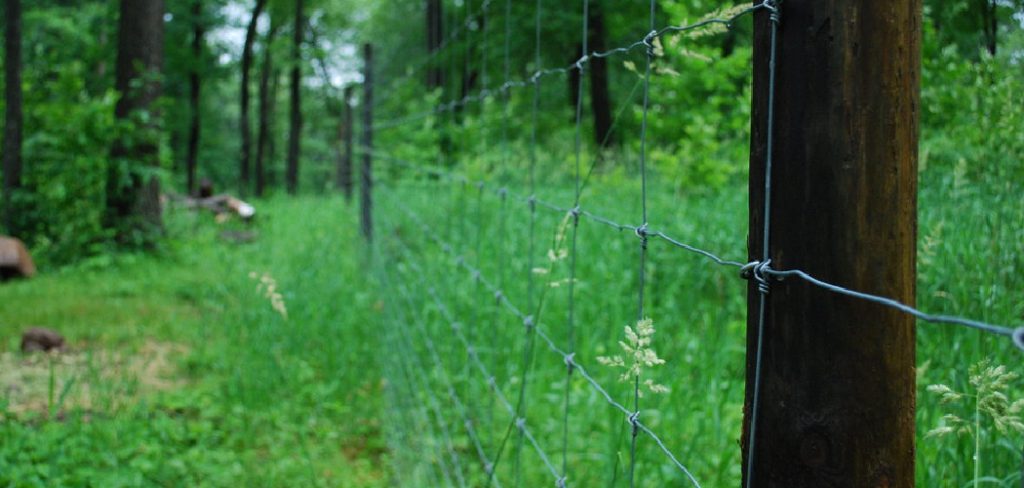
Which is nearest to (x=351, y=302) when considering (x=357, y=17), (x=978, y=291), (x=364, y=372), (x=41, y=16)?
(x=364, y=372)

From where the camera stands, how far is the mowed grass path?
3072 mm

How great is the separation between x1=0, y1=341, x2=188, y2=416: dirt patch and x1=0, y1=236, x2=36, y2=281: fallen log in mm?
2815

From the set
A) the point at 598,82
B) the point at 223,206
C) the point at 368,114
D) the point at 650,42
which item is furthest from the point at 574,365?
the point at 223,206

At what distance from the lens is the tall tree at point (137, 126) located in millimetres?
8266

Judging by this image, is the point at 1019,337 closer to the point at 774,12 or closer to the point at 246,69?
the point at 774,12

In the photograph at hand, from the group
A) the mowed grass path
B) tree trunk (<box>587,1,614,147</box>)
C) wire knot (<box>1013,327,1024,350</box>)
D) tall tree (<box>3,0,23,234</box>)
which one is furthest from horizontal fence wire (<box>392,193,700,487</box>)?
tree trunk (<box>587,1,614,147</box>)

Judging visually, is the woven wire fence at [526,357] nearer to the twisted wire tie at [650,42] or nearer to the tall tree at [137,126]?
the twisted wire tie at [650,42]

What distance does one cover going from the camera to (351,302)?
524 centimetres

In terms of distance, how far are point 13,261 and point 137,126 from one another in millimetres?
2032

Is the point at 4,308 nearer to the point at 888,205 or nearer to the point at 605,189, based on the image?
the point at 605,189

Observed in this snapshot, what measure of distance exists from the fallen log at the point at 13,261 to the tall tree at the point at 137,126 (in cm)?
118

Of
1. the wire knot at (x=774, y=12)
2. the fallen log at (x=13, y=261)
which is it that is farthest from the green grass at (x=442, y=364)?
the fallen log at (x=13, y=261)

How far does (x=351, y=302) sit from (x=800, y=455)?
463cm

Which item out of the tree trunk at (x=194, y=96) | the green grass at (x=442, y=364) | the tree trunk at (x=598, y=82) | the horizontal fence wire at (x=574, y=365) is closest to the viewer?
the horizontal fence wire at (x=574, y=365)
